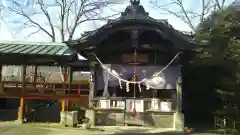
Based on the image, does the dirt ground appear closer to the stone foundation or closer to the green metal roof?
the stone foundation

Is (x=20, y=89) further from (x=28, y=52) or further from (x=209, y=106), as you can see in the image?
(x=209, y=106)

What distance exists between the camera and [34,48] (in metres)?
19.6

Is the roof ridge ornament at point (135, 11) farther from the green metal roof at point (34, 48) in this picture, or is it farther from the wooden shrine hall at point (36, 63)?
the green metal roof at point (34, 48)

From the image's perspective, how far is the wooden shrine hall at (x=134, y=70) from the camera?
1499cm

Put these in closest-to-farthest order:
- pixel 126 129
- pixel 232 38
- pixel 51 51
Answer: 1. pixel 126 129
2. pixel 232 38
3. pixel 51 51

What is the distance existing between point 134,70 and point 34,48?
7524 mm

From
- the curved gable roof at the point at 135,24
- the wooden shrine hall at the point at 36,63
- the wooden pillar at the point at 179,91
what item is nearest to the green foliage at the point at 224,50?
the curved gable roof at the point at 135,24

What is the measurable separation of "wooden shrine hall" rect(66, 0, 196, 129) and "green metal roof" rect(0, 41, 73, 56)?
3.39 meters

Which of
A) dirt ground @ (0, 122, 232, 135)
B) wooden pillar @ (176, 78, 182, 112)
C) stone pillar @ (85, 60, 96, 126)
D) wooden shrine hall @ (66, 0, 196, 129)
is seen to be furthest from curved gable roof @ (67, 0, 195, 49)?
dirt ground @ (0, 122, 232, 135)

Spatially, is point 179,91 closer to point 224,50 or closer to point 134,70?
point 134,70

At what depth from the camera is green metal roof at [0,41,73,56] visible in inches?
720

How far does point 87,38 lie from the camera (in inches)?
594

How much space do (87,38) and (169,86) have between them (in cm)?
492

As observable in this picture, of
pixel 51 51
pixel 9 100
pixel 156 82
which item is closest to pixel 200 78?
pixel 156 82
